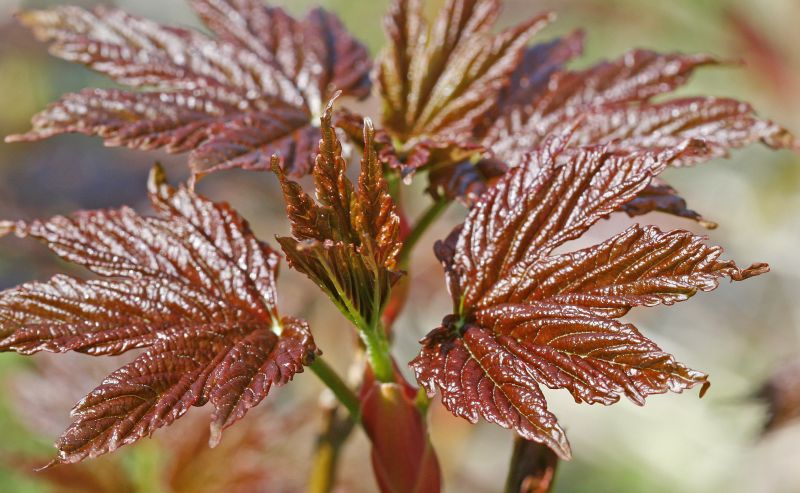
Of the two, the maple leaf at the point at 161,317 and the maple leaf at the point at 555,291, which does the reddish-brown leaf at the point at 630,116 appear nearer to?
the maple leaf at the point at 555,291

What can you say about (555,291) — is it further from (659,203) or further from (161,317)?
(161,317)

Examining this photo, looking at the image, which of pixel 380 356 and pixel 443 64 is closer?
pixel 380 356

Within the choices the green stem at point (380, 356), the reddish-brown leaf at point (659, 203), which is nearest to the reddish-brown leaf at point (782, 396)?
the reddish-brown leaf at point (659, 203)

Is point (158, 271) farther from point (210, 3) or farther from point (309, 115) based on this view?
point (210, 3)

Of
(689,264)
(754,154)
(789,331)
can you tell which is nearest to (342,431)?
(689,264)

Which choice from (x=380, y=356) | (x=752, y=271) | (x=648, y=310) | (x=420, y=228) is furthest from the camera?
(x=648, y=310)

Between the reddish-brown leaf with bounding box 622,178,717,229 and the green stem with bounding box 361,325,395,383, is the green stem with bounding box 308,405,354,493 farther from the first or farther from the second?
the reddish-brown leaf with bounding box 622,178,717,229

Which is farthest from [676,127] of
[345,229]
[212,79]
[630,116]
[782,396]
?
[782,396]
